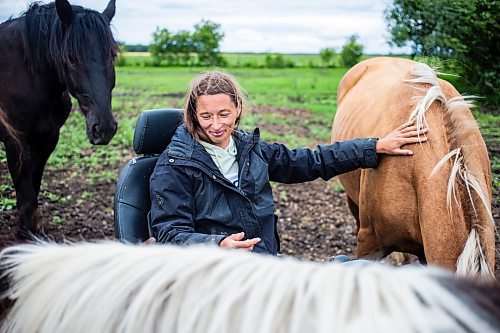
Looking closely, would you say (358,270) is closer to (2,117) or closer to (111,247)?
(111,247)

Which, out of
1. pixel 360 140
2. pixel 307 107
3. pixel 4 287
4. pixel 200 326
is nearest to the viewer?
pixel 200 326

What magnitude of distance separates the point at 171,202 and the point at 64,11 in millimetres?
2380

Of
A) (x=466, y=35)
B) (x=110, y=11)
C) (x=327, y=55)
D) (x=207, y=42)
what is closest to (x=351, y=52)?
(x=327, y=55)

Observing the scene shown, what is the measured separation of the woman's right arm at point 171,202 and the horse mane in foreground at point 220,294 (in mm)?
1202

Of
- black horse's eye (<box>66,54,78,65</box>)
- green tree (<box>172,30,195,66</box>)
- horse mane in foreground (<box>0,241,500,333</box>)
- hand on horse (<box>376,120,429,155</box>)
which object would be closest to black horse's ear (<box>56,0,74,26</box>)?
black horse's eye (<box>66,54,78,65</box>)

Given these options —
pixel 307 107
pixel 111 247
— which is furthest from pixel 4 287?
pixel 307 107

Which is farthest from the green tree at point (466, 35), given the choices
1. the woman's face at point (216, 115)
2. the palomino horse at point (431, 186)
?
the woman's face at point (216, 115)

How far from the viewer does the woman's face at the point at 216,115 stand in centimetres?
249

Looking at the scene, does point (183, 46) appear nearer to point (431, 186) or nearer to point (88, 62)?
point (88, 62)

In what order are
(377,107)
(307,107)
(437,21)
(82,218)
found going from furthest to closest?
(307,107) → (437,21) → (82,218) → (377,107)

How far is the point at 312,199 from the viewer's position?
22.9ft

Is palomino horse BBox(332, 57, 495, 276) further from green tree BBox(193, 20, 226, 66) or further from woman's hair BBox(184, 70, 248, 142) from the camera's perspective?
green tree BBox(193, 20, 226, 66)

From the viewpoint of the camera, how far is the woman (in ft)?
8.07

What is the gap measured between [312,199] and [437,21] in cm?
270
